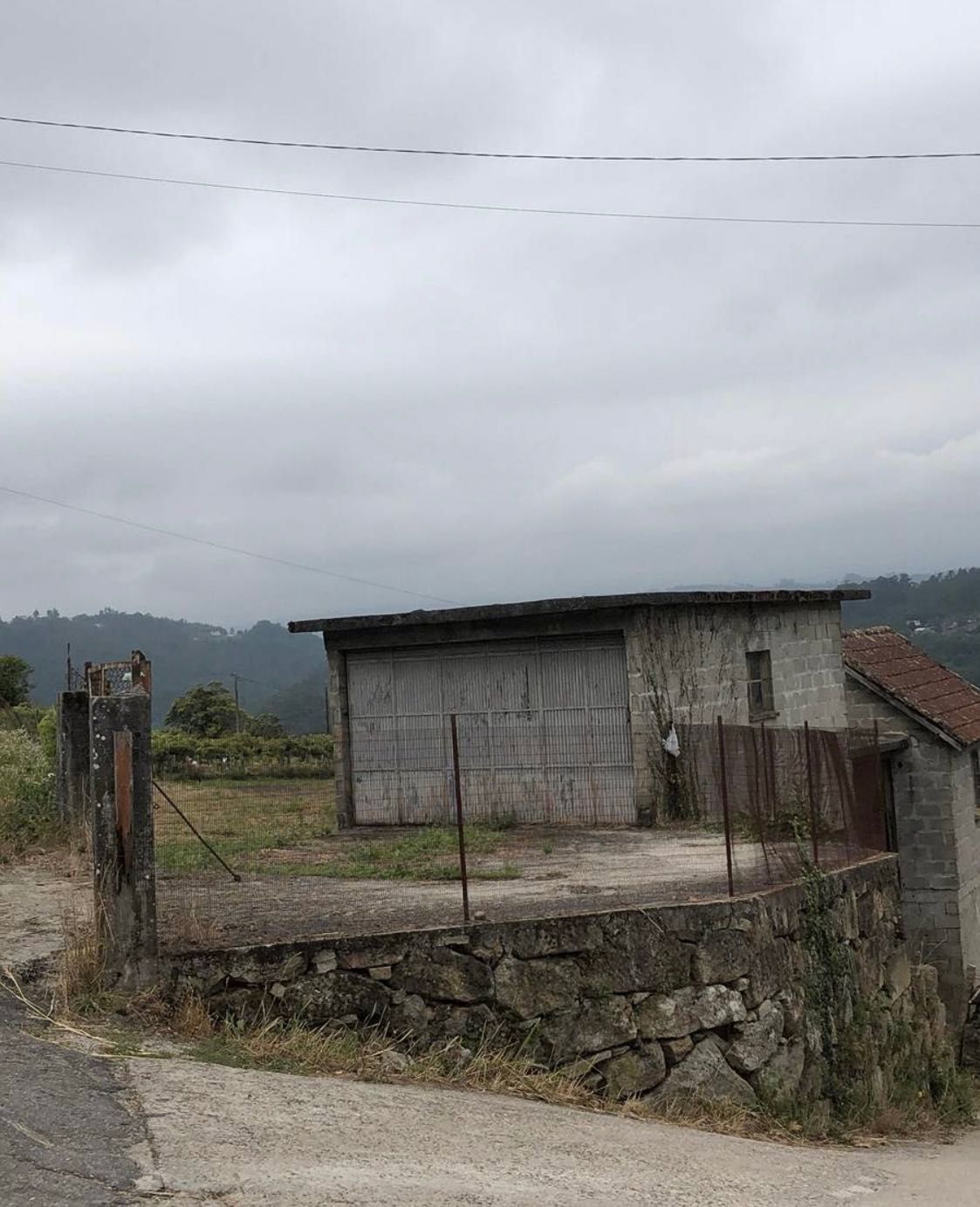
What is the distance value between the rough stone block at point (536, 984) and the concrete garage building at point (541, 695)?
738 centimetres

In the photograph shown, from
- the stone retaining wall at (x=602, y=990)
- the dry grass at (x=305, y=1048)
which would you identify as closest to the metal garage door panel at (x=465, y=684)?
the stone retaining wall at (x=602, y=990)

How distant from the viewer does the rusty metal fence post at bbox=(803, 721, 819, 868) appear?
11.1 m

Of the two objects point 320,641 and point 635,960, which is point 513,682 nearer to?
point 635,960

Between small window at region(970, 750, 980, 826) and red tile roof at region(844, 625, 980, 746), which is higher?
red tile roof at region(844, 625, 980, 746)

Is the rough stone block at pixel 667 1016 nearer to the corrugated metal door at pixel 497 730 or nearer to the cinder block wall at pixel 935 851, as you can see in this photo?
the corrugated metal door at pixel 497 730

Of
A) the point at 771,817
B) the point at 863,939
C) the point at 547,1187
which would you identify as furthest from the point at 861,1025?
the point at 547,1187

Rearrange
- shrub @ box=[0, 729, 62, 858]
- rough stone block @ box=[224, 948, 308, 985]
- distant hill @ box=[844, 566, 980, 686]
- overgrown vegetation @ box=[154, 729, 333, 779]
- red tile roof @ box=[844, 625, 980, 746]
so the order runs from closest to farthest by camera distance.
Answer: rough stone block @ box=[224, 948, 308, 985]
shrub @ box=[0, 729, 62, 858]
red tile roof @ box=[844, 625, 980, 746]
overgrown vegetation @ box=[154, 729, 333, 779]
distant hill @ box=[844, 566, 980, 686]

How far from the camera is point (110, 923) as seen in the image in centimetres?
802

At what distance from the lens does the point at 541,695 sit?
16875 millimetres

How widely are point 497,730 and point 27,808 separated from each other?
19.0 feet

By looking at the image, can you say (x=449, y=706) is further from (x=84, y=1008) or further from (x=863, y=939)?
(x=84, y=1008)

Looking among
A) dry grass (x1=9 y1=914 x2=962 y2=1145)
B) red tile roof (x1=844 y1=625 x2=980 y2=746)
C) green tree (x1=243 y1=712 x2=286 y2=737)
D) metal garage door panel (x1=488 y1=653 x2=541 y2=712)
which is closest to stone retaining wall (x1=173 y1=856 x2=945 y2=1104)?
dry grass (x1=9 y1=914 x2=962 y2=1145)

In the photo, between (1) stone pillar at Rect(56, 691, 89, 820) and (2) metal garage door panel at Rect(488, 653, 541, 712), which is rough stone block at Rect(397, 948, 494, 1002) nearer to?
(1) stone pillar at Rect(56, 691, 89, 820)

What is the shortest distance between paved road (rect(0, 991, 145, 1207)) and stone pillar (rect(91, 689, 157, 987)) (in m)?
0.88
